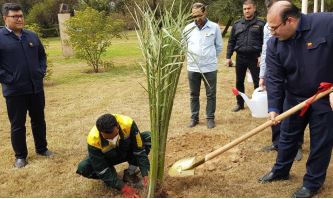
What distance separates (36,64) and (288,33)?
9.89 feet

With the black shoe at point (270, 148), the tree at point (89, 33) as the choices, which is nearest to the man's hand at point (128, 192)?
the black shoe at point (270, 148)

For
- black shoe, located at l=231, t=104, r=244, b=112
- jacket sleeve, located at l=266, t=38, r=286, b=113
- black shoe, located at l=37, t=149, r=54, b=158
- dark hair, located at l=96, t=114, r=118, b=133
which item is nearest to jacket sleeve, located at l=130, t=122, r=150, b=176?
Answer: dark hair, located at l=96, t=114, r=118, b=133

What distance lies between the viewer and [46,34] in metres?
39.0

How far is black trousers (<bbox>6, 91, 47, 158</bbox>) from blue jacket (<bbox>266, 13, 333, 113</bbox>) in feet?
9.56

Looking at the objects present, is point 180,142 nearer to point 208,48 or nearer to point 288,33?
point 208,48

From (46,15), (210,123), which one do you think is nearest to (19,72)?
(210,123)

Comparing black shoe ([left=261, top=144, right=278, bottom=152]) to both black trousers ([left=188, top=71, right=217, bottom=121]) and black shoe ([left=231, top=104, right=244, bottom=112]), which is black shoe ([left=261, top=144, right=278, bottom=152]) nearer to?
black trousers ([left=188, top=71, right=217, bottom=121])

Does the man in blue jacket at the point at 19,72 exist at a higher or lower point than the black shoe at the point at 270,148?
higher

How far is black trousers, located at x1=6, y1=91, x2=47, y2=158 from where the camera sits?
482cm

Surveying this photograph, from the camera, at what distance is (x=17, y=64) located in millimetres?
4738

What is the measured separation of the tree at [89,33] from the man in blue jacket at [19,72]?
25.0ft

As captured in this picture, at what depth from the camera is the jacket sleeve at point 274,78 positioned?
3708 millimetres

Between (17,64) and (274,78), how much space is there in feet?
9.62

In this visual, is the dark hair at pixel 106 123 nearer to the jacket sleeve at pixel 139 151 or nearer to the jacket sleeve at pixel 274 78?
the jacket sleeve at pixel 139 151
